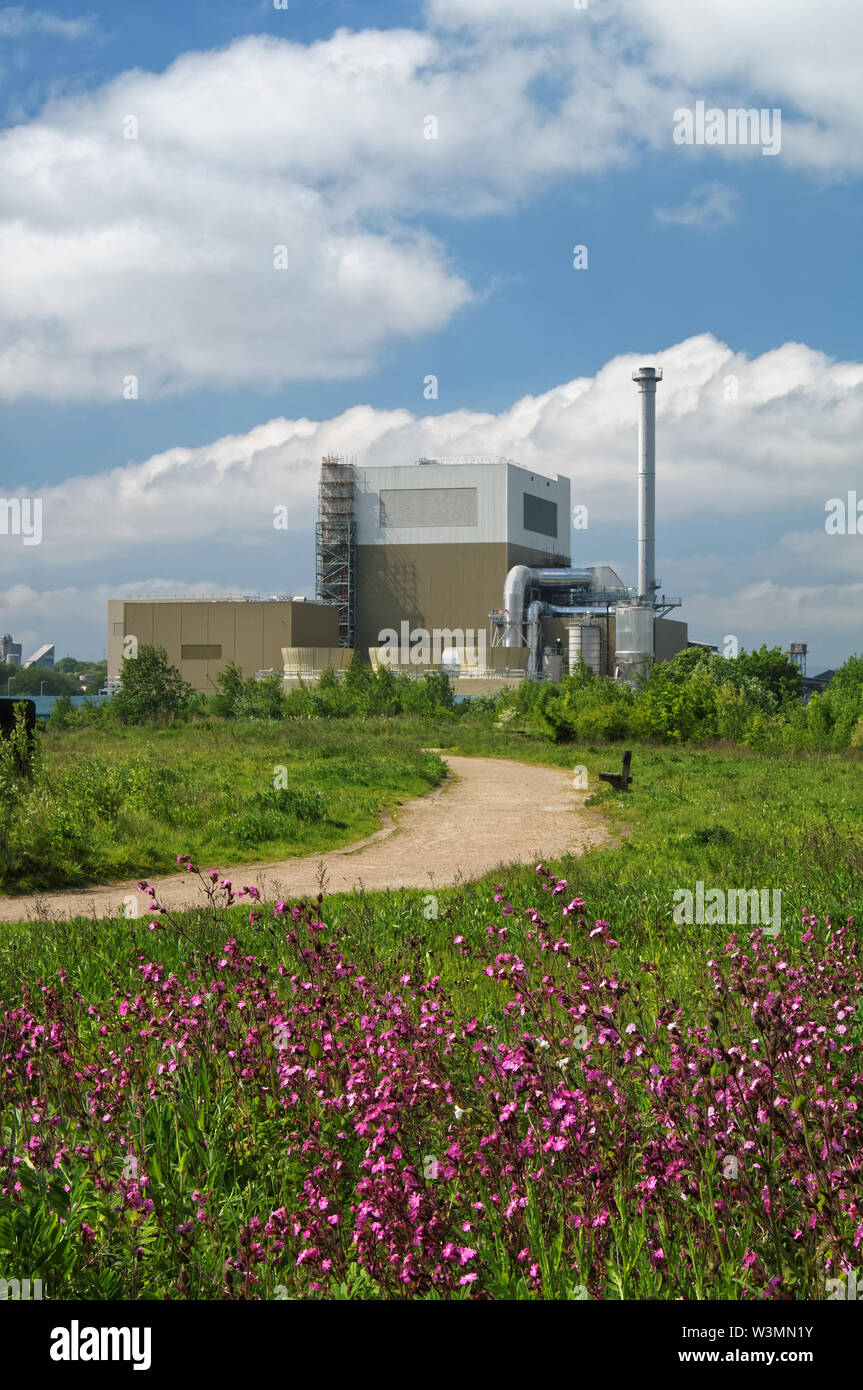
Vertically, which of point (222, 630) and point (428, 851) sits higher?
point (222, 630)

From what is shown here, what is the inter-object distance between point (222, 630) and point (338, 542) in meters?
11.2

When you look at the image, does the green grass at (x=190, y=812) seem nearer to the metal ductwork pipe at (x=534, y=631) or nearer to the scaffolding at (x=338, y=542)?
the metal ductwork pipe at (x=534, y=631)

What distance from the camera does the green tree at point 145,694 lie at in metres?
48.3

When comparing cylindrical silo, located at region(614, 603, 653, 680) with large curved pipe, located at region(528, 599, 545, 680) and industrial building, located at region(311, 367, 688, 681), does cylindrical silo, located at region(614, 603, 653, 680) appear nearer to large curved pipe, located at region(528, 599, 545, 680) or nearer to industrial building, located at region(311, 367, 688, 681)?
industrial building, located at region(311, 367, 688, 681)

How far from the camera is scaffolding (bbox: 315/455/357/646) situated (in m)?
81.7

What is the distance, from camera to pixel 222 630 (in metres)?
77.3

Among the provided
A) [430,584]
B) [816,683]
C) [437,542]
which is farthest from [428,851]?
[816,683]

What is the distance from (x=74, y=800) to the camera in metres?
15.2

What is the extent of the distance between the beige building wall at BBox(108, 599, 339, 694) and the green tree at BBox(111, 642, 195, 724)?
25345mm

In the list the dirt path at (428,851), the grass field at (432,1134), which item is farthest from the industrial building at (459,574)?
the grass field at (432,1134)

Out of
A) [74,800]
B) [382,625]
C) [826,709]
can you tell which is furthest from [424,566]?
[74,800]

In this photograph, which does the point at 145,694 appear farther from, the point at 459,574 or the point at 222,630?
the point at 459,574

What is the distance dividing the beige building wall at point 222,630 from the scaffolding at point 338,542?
1.69 meters
